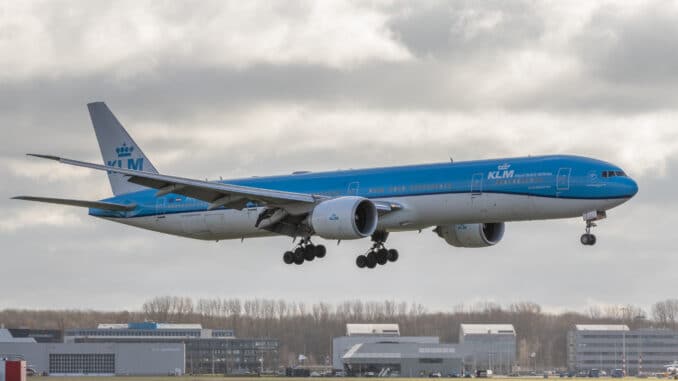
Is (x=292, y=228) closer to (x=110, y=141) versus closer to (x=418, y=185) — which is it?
(x=418, y=185)

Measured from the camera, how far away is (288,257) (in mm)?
80500

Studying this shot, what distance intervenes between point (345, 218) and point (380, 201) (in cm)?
336

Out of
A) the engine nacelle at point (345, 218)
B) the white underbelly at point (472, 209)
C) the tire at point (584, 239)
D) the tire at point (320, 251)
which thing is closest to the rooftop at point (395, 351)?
the tire at point (320, 251)

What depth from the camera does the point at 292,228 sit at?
262ft

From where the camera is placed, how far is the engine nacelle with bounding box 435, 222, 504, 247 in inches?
3211

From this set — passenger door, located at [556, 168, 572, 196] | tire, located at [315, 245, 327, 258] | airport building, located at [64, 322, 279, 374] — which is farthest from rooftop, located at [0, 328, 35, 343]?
passenger door, located at [556, 168, 572, 196]

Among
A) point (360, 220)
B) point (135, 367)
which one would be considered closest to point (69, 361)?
point (135, 367)

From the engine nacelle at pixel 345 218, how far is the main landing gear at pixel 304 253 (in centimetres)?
487

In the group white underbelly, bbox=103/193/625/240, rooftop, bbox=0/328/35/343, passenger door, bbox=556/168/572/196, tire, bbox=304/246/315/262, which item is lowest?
rooftop, bbox=0/328/35/343

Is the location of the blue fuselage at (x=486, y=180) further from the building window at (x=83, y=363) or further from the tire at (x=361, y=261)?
the building window at (x=83, y=363)

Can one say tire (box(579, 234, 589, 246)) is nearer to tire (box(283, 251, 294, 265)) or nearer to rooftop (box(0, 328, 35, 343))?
tire (box(283, 251, 294, 265))

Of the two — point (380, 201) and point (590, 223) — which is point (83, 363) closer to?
point (380, 201)

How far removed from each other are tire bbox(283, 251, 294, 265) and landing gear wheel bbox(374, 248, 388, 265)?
5.37 metres

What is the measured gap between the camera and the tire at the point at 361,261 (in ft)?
270
